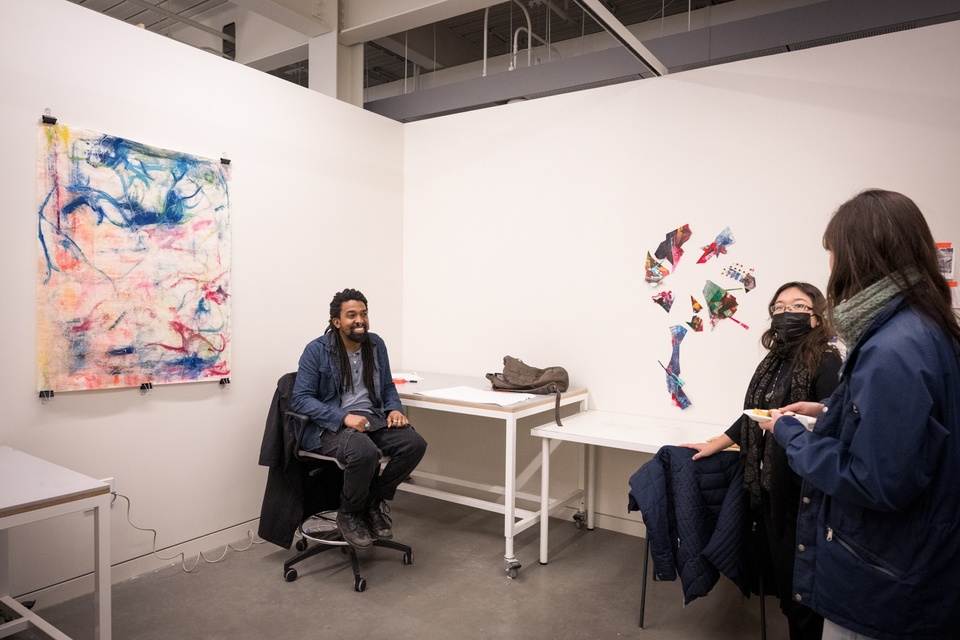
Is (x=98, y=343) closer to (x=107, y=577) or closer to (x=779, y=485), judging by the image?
(x=107, y=577)

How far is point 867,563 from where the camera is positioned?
1.29 m

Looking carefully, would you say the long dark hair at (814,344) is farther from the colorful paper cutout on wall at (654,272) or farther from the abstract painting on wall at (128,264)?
the abstract painting on wall at (128,264)

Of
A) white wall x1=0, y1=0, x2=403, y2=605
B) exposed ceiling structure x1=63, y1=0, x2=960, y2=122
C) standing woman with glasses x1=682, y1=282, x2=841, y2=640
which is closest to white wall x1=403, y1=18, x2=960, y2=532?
exposed ceiling structure x1=63, y1=0, x2=960, y2=122

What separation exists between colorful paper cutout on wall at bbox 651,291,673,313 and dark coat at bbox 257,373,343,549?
1.88m

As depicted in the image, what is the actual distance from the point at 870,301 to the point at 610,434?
181 cm

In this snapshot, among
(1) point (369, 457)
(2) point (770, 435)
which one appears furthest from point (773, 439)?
(1) point (369, 457)

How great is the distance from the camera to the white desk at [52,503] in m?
1.83

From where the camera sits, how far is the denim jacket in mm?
2981

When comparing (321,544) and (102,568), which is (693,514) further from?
(102,568)

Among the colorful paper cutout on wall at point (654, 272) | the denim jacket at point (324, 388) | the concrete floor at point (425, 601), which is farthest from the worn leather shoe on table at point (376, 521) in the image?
the colorful paper cutout on wall at point (654, 272)

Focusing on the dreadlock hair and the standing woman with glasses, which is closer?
the standing woman with glasses

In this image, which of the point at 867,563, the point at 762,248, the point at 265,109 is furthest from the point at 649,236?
the point at 867,563

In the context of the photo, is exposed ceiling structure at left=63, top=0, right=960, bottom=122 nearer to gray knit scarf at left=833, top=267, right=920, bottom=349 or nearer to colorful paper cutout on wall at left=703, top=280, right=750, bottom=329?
colorful paper cutout on wall at left=703, top=280, right=750, bottom=329

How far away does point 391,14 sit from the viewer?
163 inches
